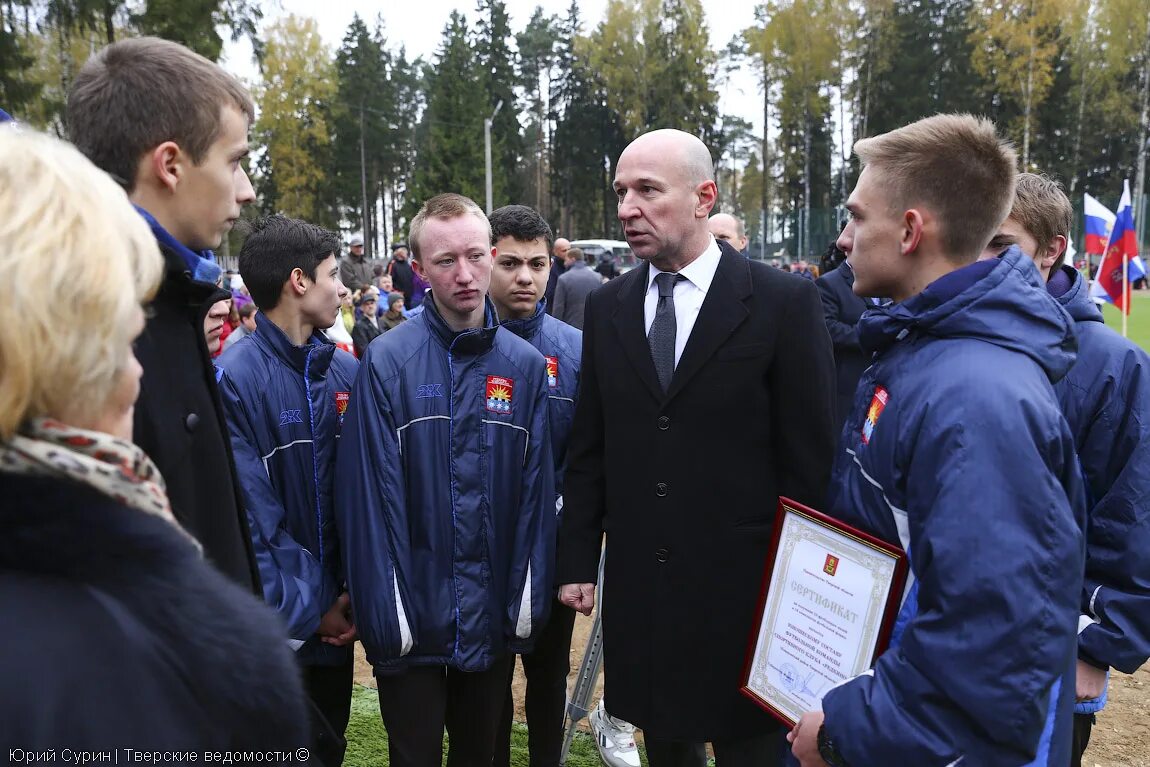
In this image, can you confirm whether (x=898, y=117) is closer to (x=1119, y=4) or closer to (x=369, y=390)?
(x=1119, y=4)

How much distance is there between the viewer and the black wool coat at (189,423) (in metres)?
1.76

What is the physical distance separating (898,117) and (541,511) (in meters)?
45.8

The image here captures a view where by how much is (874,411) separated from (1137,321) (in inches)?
992

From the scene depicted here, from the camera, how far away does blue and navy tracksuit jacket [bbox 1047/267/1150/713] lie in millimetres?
2324

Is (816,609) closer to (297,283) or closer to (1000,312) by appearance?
(1000,312)

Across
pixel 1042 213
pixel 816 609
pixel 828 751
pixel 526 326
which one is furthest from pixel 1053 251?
pixel 526 326

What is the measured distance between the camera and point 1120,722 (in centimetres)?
412

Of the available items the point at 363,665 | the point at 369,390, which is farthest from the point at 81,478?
the point at 363,665

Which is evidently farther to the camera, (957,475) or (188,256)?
(188,256)

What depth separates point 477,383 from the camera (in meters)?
2.93

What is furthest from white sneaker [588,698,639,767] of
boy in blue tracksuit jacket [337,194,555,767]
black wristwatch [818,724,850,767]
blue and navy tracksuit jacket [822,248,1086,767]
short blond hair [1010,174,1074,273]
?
short blond hair [1010,174,1074,273]

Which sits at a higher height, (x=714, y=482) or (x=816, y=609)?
(x=714, y=482)

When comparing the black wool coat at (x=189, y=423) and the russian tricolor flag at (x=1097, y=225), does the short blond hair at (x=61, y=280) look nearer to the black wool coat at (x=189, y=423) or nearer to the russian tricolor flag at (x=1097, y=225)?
the black wool coat at (x=189, y=423)

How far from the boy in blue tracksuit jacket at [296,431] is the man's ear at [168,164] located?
1.05 metres
